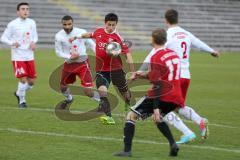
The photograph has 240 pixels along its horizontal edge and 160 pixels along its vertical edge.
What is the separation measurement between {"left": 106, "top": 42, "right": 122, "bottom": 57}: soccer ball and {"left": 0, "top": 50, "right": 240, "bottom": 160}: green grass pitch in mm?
1358

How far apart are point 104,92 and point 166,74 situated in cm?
350

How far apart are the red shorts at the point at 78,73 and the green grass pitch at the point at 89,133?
77cm

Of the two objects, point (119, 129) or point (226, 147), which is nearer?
point (226, 147)

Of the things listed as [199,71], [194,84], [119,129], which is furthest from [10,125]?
[199,71]

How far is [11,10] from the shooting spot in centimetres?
4147

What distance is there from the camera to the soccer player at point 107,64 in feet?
42.6

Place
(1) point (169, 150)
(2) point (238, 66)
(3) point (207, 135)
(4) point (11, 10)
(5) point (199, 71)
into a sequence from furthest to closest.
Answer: (4) point (11, 10), (2) point (238, 66), (5) point (199, 71), (3) point (207, 135), (1) point (169, 150)

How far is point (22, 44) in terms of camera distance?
15.6 m

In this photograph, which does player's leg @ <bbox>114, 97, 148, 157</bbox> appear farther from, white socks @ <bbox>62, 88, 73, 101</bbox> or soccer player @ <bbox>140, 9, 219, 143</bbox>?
white socks @ <bbox>62, 88, 73, 101</bbox>

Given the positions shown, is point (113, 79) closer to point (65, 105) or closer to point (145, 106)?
point (65, 105)

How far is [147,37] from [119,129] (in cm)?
3122

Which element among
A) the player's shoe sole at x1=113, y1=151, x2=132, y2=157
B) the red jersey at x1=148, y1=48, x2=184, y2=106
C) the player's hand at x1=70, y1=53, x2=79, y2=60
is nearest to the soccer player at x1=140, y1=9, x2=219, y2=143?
the red jersey at x1=148, y1=48, x2=184, y2=106

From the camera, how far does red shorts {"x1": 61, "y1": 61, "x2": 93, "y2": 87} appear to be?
14656 mm

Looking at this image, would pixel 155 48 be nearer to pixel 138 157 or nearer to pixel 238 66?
pixel 138 157
